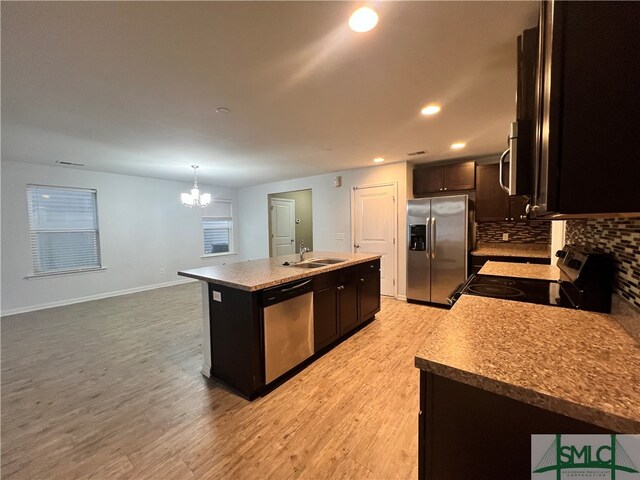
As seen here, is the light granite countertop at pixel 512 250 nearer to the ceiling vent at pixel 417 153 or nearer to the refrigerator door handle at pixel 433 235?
the refrigerator door handle at pixel 433 235

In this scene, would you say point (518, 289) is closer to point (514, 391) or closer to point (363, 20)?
point (514, 391)

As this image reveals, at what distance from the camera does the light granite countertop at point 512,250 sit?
3506mm

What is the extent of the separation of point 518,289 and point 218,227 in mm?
6582

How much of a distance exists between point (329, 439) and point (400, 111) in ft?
8.58

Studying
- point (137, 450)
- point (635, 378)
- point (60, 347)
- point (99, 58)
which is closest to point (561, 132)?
point (635, 378)

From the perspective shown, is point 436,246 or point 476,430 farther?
point 436,246

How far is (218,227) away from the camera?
6.93 m

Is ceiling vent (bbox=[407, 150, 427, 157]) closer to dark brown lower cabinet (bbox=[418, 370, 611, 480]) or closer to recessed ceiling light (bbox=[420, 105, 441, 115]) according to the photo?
recessed ceiling light (bbox=[420, 105, 441, 115])

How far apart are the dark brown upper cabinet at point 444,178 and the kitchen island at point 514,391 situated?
136 inches

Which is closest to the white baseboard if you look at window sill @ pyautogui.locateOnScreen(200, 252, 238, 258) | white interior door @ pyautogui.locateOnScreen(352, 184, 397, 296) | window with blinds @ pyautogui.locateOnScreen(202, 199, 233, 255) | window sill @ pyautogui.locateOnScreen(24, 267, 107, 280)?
window sill @ pyautogui.locateOnScreen(24, 267, 107, 280)

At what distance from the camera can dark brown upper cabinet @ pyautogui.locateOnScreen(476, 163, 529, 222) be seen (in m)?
3.81

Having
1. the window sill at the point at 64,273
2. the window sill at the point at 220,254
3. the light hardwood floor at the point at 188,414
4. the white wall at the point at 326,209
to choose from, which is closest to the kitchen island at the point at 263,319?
the light hardwood floor at the point at 188,414

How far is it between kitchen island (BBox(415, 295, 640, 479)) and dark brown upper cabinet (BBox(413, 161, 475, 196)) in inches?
136

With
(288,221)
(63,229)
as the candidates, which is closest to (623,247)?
(288,221)
